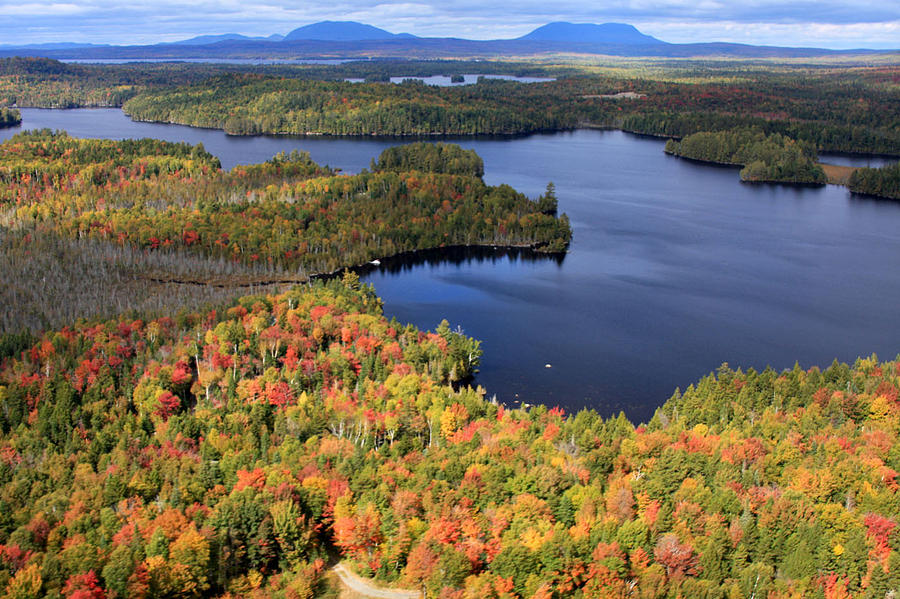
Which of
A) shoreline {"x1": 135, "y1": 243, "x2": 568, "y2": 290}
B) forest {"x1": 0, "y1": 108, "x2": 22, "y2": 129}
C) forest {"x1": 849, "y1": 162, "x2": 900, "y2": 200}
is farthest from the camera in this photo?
forest {"x1": 0, "y1": 108, "x2": 22, "y2": 129}

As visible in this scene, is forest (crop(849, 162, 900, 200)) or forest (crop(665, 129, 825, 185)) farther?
forest (crop(665, 129, 825, 185))

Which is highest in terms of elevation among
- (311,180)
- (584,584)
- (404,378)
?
(311,180)

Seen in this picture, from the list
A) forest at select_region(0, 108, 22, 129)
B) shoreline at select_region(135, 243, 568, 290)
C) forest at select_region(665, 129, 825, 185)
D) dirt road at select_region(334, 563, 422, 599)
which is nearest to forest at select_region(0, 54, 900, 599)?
dirt road at select_region(334, 563, 422, 599)

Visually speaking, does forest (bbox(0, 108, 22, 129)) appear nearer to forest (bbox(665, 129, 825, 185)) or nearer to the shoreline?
the shoreline

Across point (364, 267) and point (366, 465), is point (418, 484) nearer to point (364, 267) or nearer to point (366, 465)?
point (366, 465)

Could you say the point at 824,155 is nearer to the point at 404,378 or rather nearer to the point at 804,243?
the point at 804,243

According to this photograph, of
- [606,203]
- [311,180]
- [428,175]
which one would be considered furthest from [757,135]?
[311,180]

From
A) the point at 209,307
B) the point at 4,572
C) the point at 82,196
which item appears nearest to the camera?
the point at 4,572
